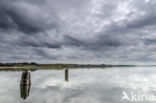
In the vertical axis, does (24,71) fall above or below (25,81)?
above

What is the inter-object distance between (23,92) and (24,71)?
2.25 m

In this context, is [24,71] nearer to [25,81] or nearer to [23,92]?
[25,81]

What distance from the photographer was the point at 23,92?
38.0 ft

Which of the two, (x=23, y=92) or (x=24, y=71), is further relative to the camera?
(x=24, y=71)

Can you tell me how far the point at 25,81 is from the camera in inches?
477

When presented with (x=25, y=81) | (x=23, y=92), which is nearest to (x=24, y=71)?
(x=25, y=81)

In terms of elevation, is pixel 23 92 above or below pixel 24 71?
below

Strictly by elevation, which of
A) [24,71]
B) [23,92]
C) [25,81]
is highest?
[24,71]

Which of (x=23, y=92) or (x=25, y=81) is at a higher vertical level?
(x=25, y=81)

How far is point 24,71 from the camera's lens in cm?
1269

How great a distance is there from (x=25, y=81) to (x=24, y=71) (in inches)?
45.8
